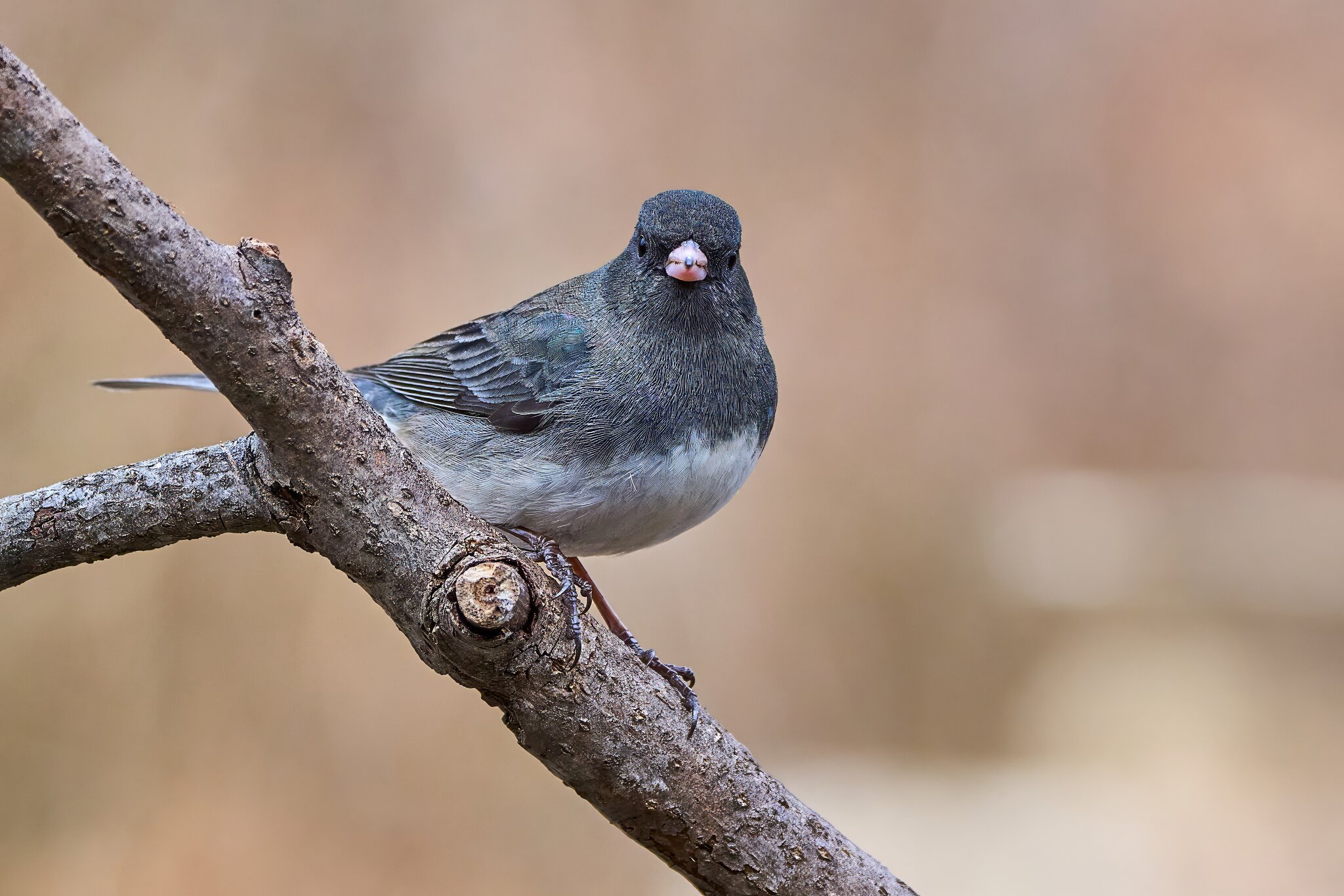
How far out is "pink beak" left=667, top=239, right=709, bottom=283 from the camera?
85.4 inches

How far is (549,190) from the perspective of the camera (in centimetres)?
440

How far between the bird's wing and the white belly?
14cm

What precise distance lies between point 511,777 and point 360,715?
0.64 meters

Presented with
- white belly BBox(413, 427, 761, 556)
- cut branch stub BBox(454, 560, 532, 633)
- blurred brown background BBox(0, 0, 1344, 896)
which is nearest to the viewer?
cut branch stub BBox(454, 560, 532, 633)

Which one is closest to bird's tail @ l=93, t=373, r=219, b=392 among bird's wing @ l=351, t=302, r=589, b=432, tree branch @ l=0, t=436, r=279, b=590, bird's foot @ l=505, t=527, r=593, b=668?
bird's wing @ l=351, t=302, r=589, b=432


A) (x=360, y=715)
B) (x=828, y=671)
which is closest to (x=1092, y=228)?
(x=828, y=671)

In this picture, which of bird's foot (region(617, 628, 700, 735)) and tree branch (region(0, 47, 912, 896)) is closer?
tree branch (region(0, 47, 912, 896))

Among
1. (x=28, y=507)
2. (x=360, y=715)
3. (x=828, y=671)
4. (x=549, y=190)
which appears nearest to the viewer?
(x=28, y=507)

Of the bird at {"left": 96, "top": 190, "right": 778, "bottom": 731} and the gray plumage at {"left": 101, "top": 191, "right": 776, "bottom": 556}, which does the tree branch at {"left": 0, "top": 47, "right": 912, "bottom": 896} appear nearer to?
the bird at {"left": 96, "top": 190, "right": 778, "bottom": 731}

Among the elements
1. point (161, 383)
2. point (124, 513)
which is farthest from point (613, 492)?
point (161, 383)

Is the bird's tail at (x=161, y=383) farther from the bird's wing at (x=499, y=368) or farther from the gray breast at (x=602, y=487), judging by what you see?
the gray breast at (x=602, y=487)

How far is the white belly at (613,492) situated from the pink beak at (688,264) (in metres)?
0.33

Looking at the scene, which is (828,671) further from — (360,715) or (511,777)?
(360,715)

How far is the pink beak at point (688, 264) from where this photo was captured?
7.11 ft
